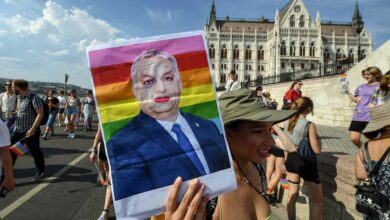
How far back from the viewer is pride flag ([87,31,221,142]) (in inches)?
43.0

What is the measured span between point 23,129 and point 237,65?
90584 millimetres

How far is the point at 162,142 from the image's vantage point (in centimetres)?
114

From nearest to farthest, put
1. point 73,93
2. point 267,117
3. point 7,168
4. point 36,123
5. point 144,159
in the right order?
point 144,159, point 267,117, point 7,168, point 36,123, point 73,93

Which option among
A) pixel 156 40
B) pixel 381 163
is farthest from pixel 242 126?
pixel 381 163

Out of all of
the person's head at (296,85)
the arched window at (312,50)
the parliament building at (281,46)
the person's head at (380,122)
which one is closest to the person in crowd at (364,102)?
the person's head at (380,122)

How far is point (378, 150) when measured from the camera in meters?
2.04

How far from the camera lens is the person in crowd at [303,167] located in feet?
11.9

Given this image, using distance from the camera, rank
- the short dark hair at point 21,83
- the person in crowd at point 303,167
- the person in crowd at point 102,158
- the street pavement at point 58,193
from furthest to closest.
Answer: the short dark hair at point 21,83, the street pavement at point 58,193, the person in crowd at point 102,158, the person in crowd at point 303,167

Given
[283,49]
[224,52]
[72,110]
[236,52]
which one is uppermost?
[224,52]

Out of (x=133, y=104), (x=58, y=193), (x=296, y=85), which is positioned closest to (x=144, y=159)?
(x=133, y=104)

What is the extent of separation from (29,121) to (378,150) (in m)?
6.15

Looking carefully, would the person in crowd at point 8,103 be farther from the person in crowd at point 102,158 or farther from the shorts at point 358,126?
the shorts at point 358,126

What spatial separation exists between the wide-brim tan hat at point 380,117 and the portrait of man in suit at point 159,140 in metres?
1.46

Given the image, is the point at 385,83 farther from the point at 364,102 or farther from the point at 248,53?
the point at 248,53
